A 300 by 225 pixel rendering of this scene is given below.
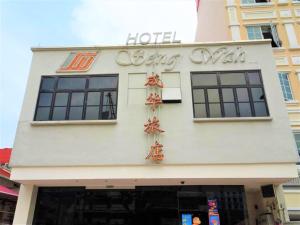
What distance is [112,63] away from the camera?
1055 cm

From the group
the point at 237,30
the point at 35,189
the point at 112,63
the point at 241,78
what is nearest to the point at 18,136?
the point at 35,189

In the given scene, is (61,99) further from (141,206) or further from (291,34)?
(291,34)

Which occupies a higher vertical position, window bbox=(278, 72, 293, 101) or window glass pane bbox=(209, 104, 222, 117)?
window bbox=(278, 72, 293, 101)

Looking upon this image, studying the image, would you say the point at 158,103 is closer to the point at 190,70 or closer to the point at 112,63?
the point at 190,70

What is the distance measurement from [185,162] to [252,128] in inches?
105

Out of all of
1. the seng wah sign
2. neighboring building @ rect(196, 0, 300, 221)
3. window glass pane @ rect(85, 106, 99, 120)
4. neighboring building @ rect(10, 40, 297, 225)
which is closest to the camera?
neighboring building @ rect(10, 40, 297, 225)

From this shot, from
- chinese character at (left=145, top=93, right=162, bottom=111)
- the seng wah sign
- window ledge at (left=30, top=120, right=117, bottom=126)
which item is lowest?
window ledge at (left=30, top=120, right=117, bottom=126)

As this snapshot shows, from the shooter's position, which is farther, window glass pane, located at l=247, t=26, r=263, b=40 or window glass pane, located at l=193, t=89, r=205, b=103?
window glass pane, located at l=247, t=26, r=263, b=40

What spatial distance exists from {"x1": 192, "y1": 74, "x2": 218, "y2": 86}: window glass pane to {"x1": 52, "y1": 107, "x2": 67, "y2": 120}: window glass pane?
5.04 meters

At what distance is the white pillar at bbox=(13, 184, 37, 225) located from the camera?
9156 millimetres

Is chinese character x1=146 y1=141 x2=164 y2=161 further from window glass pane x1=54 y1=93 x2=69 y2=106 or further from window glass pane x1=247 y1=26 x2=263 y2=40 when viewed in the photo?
window glass pane x1=247 y1=26 x2=263 y2=40

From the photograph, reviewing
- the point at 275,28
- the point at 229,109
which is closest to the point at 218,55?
the point at 229,109

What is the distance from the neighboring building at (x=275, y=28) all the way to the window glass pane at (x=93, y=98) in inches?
310

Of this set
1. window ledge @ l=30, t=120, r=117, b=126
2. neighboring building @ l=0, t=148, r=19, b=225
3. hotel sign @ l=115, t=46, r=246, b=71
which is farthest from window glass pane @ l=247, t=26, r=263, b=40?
neighboring building @ l=0, t=148, r=19, b=225
